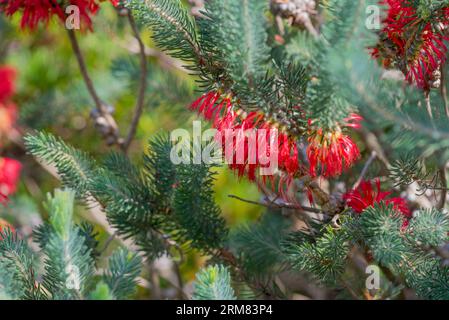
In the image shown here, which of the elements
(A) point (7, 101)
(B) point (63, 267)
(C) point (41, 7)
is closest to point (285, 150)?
(B) point (63, 267)

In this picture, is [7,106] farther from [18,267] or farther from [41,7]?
[18,267]

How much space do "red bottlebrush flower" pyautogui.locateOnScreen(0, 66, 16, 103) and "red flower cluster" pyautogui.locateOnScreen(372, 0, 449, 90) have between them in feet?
3.56

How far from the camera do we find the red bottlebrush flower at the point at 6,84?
66.3 inches

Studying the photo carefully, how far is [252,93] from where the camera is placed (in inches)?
26.8

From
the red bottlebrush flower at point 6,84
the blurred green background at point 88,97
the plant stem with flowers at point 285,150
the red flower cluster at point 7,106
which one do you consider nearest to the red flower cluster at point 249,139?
the plant stem with flowers at point 285,150

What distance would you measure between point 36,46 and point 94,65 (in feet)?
0.75

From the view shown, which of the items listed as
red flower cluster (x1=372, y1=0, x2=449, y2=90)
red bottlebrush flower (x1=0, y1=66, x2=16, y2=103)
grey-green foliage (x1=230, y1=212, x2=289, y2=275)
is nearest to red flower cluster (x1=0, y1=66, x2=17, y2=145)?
red bottlebrush flower (x1=0, y1=66, x2=16, y2=103)

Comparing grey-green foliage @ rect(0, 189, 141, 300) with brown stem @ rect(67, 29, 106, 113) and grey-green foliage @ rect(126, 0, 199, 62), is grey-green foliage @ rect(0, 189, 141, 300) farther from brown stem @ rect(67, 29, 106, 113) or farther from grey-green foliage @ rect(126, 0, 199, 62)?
brown stem @ rect(67, 29, 106, 113)

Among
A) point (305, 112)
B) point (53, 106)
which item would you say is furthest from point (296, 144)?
point (53, 106)

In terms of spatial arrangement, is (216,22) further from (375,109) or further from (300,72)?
(375,109)

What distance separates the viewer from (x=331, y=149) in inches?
28.1

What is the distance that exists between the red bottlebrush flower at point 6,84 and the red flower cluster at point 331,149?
43.6 inches

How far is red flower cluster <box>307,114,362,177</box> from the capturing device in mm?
695

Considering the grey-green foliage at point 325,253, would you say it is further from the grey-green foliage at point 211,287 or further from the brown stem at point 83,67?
the brown stem at point 83,67
